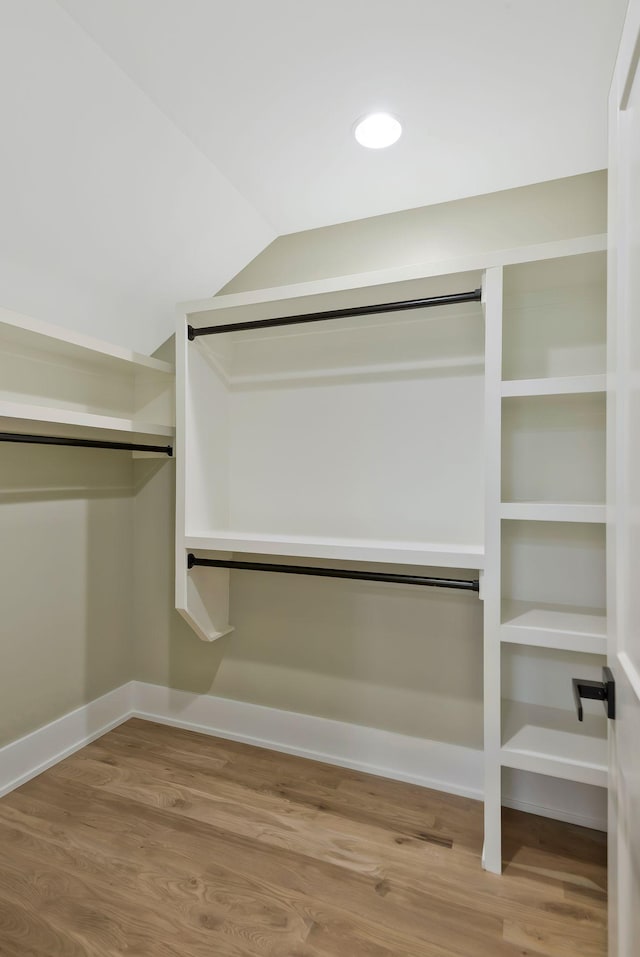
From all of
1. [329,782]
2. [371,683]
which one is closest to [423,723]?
[371,683]

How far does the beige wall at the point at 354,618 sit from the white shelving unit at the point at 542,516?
222 millimetres

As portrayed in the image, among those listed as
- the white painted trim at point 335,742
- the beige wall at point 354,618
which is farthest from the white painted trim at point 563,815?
the beige wall at point 354,618

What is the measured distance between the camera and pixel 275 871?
1.56 m

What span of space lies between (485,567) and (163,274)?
1612mm

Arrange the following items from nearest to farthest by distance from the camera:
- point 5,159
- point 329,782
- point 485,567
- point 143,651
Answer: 1. point 5,159
2. point 485,567
3. point 329,782
4. point 143,651

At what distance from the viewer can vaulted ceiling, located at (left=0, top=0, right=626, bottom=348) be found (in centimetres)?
124

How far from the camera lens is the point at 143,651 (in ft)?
8.36

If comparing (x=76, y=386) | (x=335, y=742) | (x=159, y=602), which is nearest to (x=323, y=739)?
(x=335, y=742)

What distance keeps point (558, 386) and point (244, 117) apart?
47.3 inches

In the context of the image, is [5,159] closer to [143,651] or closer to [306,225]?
[306,225]

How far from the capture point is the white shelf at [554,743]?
1.51 m

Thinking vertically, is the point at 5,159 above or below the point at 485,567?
above

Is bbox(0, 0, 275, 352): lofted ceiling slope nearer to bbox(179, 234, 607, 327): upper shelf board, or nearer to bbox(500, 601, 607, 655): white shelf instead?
bbox(179, 234, 607, 327): upper shelf board

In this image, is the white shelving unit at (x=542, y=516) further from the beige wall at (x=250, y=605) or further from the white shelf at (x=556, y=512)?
the beige wall at (x=250, y=605)
